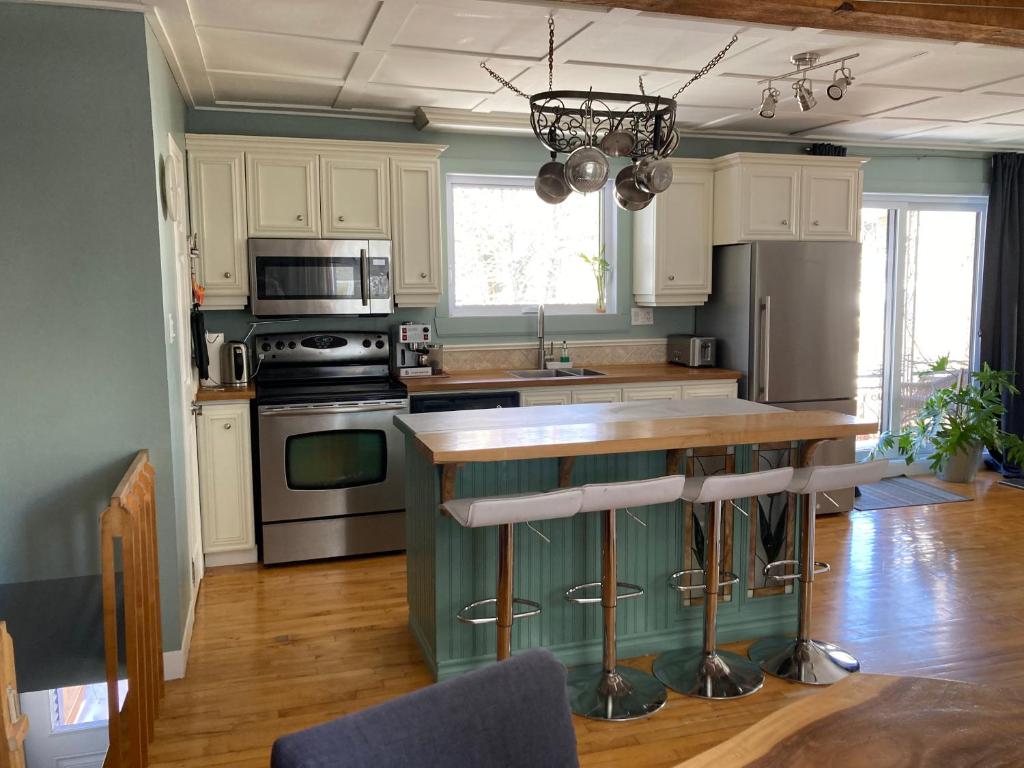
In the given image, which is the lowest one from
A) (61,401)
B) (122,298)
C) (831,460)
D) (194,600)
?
(194,600)

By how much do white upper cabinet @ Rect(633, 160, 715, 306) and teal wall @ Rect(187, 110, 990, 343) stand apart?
0.29m

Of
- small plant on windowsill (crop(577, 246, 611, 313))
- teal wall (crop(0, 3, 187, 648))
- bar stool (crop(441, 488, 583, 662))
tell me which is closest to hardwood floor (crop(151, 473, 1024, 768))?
bar stool (crop(441, 488, 583, 662))

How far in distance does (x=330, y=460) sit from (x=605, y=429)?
1951mm

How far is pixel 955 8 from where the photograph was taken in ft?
8.69

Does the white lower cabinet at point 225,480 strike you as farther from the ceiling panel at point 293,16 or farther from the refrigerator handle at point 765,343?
the refrigerator handle at point 765,343

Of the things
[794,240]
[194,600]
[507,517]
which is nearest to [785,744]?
[507,517]

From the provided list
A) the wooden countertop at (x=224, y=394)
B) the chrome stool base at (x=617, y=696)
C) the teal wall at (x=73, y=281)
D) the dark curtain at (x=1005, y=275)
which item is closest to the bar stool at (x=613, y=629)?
the chrome stool base at (x=617, y=696)

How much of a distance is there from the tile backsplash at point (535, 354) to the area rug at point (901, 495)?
5.52 feet

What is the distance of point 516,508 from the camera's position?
264 centimetres

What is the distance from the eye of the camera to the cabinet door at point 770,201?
17.1 feet

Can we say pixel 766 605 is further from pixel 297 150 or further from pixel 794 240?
pixel 297 150

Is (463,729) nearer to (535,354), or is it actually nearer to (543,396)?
(543,396)

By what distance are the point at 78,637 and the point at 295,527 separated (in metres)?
2.08

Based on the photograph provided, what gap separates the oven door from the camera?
4.38m
